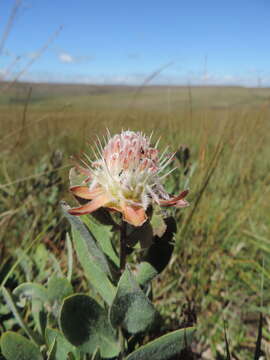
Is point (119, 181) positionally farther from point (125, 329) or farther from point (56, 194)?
point (56, 194)

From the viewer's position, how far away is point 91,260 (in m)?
0.98

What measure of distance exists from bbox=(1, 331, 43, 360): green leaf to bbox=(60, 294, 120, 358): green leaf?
0.10m

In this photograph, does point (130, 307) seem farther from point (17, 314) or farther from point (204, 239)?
point (204, 239)

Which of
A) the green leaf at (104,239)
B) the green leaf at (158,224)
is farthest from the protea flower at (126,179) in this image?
the green leaf at (104,239)

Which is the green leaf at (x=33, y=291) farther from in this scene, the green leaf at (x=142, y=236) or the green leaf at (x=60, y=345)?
the green leaf at (x=142, y=236)

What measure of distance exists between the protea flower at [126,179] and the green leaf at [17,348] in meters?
0.38

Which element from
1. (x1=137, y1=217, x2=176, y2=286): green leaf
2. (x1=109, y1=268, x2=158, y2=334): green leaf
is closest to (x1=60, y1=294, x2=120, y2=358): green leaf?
(x1=109, y1=268, x2=158, y2=334): green leaf

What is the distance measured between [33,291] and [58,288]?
12 centimetres

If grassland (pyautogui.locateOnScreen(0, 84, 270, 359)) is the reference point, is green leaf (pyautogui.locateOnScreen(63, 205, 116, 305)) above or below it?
above

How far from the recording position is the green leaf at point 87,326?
2.82 feet

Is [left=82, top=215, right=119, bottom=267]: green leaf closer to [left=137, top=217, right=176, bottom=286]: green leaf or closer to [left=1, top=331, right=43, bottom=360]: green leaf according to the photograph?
[left=137, top=217, right=176, bottom=286]: green leaf

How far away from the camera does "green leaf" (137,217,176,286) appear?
94 centimetres

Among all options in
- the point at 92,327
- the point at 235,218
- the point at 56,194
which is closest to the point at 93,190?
the point at 92,327

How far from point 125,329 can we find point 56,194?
50.5 inches
